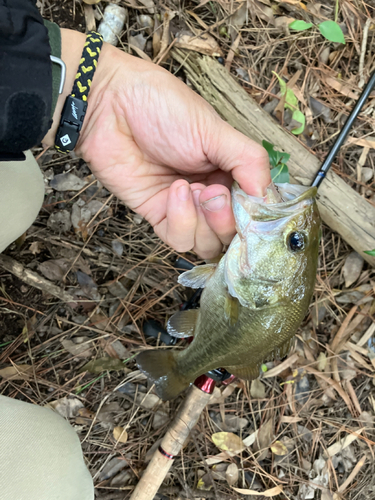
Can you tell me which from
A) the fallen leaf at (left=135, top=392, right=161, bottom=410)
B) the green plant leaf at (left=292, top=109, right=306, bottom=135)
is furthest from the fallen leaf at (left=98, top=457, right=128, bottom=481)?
the green plant leaf at (left=292, top=109, right=306, bottom=135)

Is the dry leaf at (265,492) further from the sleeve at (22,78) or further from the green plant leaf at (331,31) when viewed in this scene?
the green plant leaf at (331,31)

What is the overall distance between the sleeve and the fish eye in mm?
1273

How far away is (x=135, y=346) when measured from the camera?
276 centimetres

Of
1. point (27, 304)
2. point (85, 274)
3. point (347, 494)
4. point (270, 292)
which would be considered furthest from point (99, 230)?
point (347, 494)

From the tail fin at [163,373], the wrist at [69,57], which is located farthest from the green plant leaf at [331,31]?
the tail fin at [163,373]

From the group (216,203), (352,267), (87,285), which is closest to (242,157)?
(216,203)

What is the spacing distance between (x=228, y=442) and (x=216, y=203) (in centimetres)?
219

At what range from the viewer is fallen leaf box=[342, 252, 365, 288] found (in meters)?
2.94

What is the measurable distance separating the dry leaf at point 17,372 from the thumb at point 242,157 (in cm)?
213

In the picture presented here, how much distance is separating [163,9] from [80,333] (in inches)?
105

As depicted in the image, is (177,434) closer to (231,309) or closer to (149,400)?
(149,400)

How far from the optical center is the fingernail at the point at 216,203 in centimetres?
165

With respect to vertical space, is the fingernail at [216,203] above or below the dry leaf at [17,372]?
above

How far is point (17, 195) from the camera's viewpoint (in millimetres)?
2000
